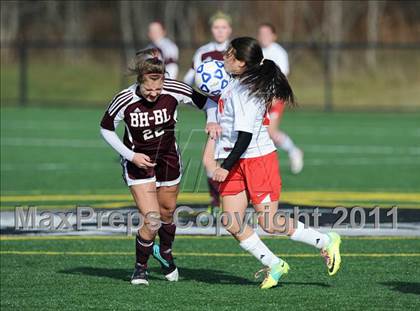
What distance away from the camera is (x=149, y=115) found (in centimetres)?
805

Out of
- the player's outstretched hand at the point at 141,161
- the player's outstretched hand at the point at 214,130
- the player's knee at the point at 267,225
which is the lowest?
the player's knee at the point at 267,225

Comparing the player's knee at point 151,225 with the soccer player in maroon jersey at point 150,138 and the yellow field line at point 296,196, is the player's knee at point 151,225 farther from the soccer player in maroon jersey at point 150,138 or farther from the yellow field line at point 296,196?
the yellow field line at point 296,196

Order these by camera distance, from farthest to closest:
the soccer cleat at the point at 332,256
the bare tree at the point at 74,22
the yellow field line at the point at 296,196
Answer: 1. the bare tree at the point at 74,22
2. the yellow field line at the point at 296,196
3. the soccer cleat at the point at 332,256

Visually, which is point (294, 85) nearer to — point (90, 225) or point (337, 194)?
point (337, 194)

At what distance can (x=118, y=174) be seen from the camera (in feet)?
54.6

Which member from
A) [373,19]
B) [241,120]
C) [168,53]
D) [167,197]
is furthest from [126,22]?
[241,120]

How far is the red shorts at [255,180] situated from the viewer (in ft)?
25.6

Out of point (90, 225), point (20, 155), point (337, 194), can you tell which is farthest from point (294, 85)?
point (90, 225)

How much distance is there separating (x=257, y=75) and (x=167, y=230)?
5.08 ft

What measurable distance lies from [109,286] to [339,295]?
178 centimetres

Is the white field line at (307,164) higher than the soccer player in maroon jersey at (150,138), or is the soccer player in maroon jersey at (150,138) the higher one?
the soccer player in maroon jersey at (150,138)

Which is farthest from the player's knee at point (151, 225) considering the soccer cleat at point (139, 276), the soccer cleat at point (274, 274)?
the soccer cleat at point (274, 274)

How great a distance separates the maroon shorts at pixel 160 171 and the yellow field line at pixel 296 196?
4.90m

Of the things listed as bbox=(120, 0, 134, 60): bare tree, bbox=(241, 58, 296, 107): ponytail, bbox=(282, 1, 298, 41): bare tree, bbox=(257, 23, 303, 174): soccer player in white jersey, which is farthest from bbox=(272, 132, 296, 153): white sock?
bbox=(120, 0, 134, 60): bare tree
